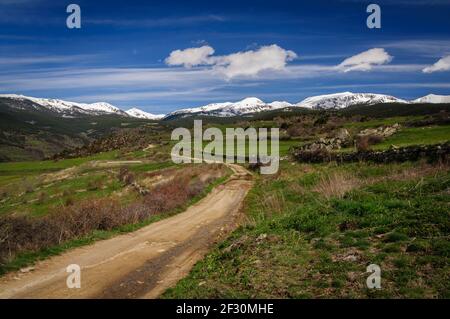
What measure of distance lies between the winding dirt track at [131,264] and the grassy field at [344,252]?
3.93ft

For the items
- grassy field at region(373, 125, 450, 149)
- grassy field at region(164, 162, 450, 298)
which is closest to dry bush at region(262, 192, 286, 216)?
grassy field at region(164, 162, 450, 298)

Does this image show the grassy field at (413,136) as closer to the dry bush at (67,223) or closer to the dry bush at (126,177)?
the dry bush at (67,223)

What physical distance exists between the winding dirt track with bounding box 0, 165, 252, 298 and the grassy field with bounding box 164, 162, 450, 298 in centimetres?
120

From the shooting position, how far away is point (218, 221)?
82.5 feet

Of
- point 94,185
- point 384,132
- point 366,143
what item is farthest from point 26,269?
point 384,132

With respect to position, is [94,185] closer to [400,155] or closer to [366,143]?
[366,143]

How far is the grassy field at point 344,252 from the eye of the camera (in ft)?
33.0

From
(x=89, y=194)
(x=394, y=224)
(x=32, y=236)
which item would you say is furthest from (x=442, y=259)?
(x=89, y=194)

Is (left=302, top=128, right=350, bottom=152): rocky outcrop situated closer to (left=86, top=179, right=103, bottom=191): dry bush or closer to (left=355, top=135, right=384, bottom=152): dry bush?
(left=355, top=135, right=384, bottom=152): dry bush

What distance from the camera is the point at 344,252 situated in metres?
12.2

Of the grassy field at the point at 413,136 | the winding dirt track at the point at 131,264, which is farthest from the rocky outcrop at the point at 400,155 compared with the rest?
the winding dirt track at the point at 131,264

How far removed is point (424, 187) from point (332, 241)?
6602 mm

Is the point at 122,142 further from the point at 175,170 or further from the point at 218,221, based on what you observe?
the point at 218,221
